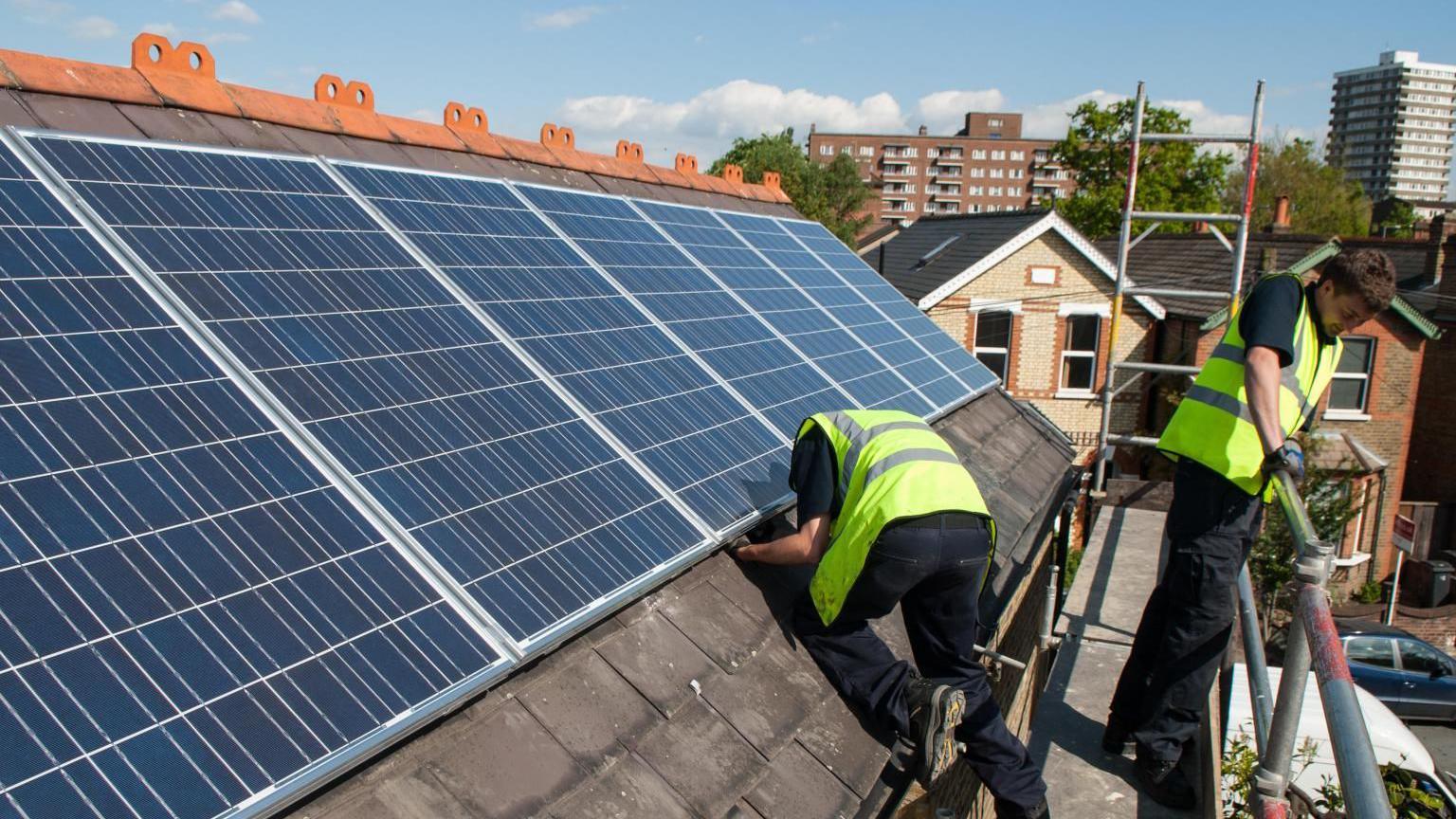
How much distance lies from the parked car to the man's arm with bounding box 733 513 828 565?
62.0ft

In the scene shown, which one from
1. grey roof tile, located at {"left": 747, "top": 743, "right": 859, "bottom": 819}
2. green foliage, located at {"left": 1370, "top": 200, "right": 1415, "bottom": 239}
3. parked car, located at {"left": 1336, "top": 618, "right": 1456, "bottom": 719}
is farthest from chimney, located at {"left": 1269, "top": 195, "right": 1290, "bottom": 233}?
grey roof tile, located at {"left": 747, "top": 743, "right": 859, "bottom": 819}

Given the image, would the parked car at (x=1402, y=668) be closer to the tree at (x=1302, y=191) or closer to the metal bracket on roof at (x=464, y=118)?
the metal bracket on roof at (x=464, y=118)

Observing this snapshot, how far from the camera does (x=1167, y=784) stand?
5539 mm

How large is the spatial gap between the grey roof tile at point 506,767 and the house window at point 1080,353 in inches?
1033

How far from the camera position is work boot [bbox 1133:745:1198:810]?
216 inches

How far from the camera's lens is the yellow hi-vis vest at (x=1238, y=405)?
521cm

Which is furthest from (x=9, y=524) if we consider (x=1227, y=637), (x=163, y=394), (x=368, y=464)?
(x=1227, y=637)

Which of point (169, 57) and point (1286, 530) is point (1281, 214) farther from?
point (169, 57)

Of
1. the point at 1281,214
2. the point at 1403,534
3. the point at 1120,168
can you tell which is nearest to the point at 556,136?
the point at 1403,534

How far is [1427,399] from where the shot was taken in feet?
109

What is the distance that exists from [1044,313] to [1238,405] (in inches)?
900

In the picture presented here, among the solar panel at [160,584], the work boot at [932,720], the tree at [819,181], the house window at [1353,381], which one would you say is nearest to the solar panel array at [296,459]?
the solar panel at [160,584]

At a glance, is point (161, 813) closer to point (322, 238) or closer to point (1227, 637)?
point (322, 238)

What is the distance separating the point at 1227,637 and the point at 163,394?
5.03m
